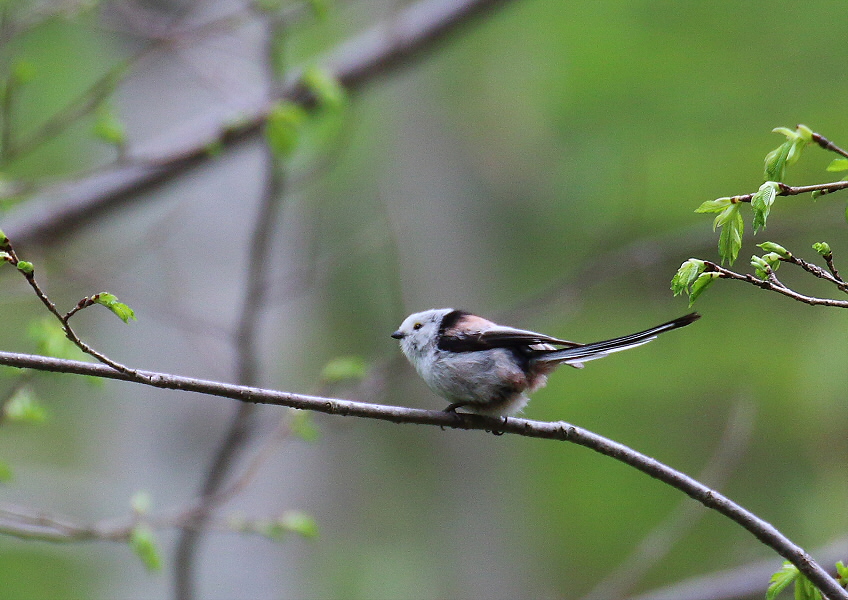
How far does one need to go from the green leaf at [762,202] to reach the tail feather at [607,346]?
1.08ft

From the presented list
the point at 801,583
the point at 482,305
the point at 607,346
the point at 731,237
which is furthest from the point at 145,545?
the point at 482,305

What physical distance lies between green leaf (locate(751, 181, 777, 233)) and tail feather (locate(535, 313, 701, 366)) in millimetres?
329

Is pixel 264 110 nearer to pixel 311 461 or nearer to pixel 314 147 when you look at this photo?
pixel 314 147

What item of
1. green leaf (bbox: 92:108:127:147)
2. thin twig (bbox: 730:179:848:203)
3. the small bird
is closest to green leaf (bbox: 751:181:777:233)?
thin twig (bbox: 730:179:848:203)

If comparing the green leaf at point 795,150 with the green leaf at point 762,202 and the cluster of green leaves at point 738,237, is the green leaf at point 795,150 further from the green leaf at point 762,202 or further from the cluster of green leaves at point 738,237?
the green leaf at point 762,202

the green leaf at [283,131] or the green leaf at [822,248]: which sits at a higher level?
the green leaf at [283,131]

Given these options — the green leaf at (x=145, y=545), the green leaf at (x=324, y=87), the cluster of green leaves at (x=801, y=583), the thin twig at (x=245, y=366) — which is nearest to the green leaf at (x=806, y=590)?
the cluster of green leaves at (x=801, y=583)

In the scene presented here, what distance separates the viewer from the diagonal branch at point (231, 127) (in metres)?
4.83

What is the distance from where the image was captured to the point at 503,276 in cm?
1000

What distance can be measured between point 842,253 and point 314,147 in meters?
5.38

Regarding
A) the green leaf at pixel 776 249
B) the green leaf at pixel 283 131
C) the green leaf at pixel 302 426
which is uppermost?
the green leaf at pixel 283 131

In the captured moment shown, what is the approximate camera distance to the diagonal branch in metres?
4.83

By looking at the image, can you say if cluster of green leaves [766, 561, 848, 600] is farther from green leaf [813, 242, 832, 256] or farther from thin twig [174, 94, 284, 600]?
thin twig [174, 94, 284, 600]

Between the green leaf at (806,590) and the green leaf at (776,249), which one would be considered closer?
the green leaf at (776,249)
